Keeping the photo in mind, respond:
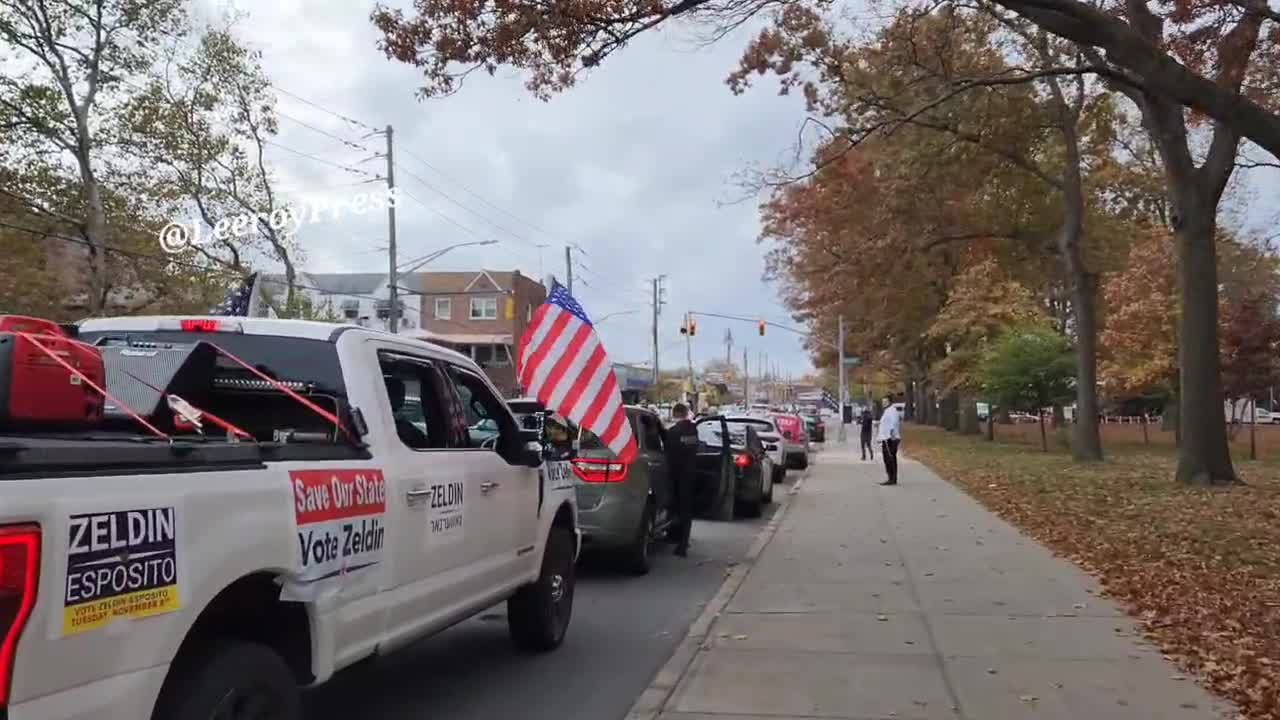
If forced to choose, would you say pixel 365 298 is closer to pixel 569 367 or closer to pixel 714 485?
pixel 714 485

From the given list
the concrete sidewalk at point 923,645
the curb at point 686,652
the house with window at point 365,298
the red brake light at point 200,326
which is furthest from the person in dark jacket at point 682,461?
the house with window at point 365,298

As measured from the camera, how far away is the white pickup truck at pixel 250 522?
8.98 ft

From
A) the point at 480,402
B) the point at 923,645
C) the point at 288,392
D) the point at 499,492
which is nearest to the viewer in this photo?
the point at 288,392

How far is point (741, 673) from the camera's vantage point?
6527mm

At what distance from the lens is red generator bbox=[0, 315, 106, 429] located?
3.29 metres

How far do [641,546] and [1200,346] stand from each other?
11.8 meters

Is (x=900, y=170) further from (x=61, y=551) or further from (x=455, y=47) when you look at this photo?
(x=61, y=551)

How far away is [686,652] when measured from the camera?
7.09 meters

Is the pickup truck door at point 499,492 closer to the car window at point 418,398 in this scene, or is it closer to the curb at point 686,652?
the car window at point 418,398

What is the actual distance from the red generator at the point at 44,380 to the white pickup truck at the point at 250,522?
93mm

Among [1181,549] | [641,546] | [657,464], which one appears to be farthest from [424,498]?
[1181,549]

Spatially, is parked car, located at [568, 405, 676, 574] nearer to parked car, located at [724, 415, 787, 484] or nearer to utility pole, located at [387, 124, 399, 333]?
parked car, located at [724, 415, 787, 484]

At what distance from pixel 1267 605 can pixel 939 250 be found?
82.7 feet

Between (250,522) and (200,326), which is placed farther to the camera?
(200,326)
